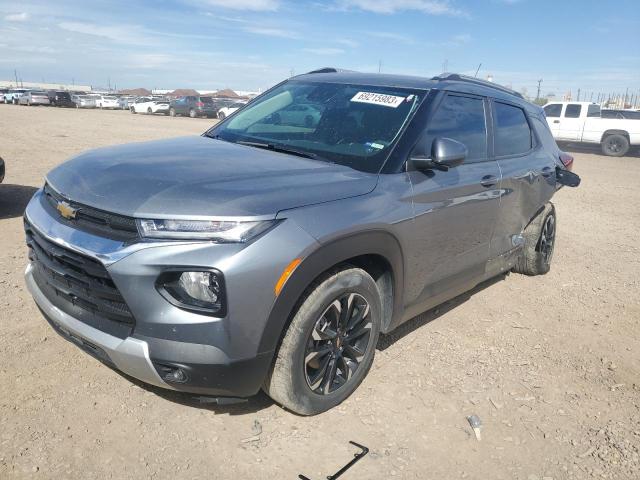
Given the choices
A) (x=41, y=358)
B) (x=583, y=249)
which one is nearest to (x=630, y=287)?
(x=583, y=249)

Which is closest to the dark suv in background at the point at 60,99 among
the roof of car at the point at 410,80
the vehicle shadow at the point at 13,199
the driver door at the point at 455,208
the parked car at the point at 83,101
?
the parked car at the point at 83,101

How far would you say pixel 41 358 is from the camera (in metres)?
3.32

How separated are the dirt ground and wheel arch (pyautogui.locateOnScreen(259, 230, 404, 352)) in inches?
22.4

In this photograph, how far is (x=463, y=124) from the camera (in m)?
3.85

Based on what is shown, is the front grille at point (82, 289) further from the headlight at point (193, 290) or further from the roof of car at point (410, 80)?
the roof of car at point (410, 80)

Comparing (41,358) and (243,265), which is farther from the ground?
(243,265)

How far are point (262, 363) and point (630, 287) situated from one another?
4.65 metres

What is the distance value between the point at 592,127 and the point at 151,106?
30.9 metres

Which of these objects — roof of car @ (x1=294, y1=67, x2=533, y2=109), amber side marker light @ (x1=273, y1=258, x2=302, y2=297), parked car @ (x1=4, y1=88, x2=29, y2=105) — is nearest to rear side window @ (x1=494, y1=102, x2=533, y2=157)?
roof of car @ (x1=294, y1=67, x2=533, y2=109)

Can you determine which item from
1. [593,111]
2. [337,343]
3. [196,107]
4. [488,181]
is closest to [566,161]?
[488,181]

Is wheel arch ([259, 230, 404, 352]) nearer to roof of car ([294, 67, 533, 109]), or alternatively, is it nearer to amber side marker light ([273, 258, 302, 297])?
amber side marker light ([273, 258, 302, 297])

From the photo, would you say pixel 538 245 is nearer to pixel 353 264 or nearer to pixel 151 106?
pixel 353 264

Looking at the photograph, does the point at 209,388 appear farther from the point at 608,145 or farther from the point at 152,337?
the point at 608,145

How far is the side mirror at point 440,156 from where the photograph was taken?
314cm
